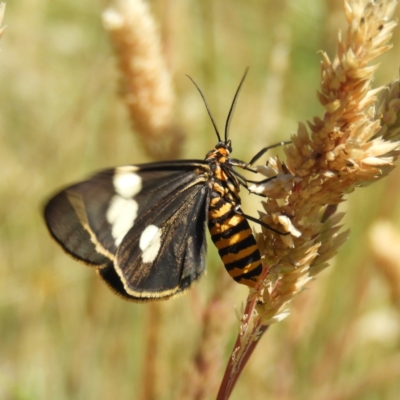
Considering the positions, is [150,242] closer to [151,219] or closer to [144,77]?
[151,219]

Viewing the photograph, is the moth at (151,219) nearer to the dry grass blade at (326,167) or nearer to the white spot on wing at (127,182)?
the white spot on wing at (127,182)

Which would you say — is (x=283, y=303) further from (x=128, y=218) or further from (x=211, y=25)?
(x=211, y=25)

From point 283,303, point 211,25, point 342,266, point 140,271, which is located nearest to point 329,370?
point 342,266

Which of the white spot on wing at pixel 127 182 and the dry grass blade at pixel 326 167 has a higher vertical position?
the white spot on wing at pixel 127 182

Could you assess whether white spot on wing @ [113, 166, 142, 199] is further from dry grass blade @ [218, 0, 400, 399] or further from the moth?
dry grass blade @ [218, 0, 400, 399]

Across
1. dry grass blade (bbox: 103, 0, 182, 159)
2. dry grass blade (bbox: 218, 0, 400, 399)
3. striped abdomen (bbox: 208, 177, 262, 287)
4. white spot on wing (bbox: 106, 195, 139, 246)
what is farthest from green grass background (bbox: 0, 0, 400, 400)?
dry grass blade (bbox: 218, 0, 400, 399)

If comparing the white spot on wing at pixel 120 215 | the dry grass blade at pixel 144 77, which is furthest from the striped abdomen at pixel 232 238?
the dry grass blade at pixel 144 77

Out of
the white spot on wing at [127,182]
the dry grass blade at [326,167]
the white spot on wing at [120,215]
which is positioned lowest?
the dry grass blade at [326,167]

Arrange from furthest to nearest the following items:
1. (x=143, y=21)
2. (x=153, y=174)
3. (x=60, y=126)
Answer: (x=60, y=126), (x=143, y=21), (x=153, y=174)

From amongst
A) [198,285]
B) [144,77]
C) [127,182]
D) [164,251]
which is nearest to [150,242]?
[164,251]
